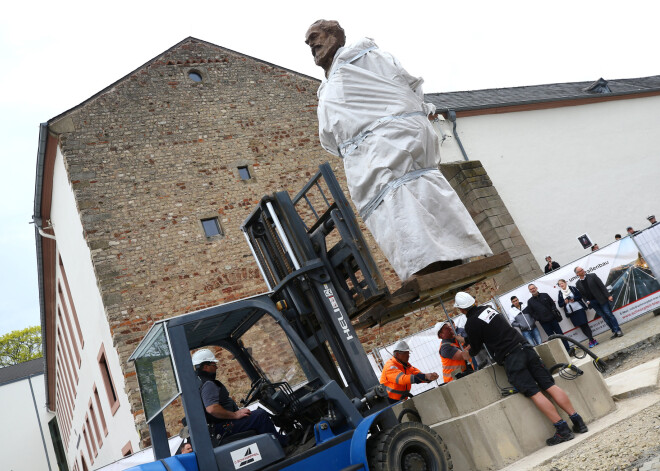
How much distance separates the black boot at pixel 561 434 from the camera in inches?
214

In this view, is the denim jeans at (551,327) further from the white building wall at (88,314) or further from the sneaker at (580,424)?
the white building wall at (88,314)

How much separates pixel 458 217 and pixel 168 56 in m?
13.0

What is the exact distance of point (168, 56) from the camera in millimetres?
15781

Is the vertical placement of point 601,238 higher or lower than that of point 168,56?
lower

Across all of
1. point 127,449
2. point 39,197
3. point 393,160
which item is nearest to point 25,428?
point 39,197

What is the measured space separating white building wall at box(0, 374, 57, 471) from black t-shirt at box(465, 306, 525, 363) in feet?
129

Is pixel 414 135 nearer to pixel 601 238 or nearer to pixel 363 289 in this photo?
pixel 363 289

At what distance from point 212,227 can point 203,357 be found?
31.3ft

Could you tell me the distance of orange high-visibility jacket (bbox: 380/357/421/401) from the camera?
671cm

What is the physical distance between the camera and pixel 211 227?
13984 mm

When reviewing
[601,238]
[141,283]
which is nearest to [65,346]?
[141,283]

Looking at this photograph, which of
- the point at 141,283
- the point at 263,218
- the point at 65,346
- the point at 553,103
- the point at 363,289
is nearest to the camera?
the point at 363,289

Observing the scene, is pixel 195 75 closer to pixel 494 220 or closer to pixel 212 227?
pixel 212 227

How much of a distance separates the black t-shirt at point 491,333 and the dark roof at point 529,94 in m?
13.7
